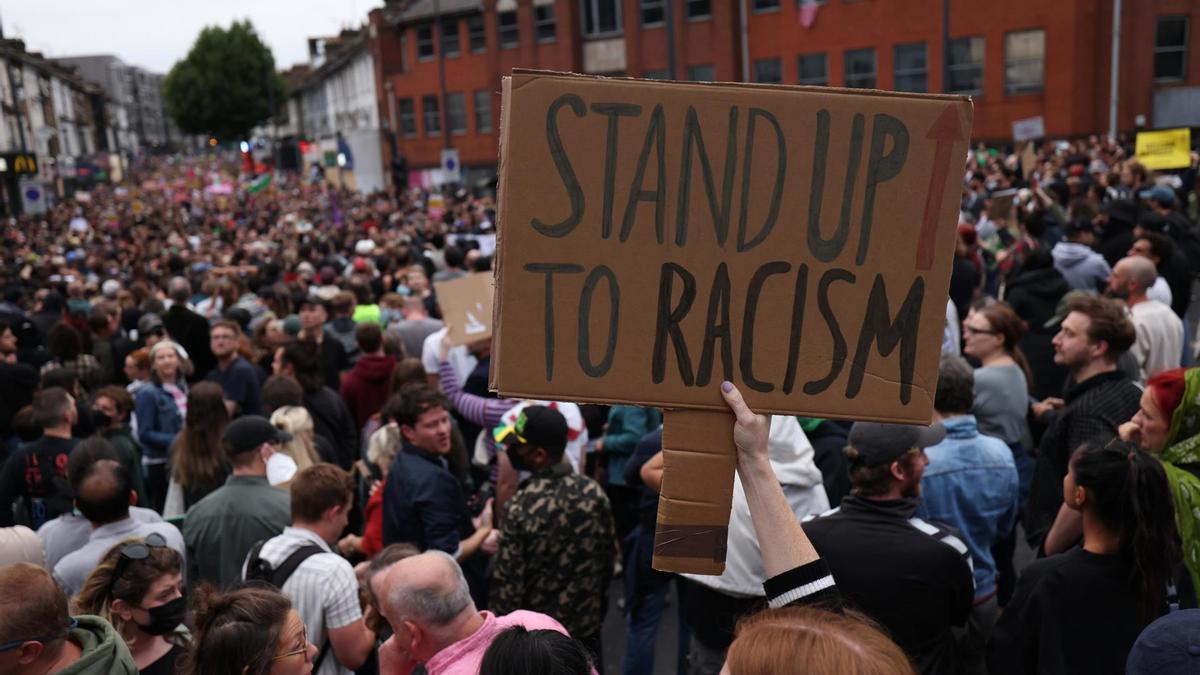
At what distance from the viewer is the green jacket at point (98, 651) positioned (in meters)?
2.76

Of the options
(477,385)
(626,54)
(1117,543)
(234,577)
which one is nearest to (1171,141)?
(477,385)

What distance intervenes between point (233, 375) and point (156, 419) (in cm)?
62

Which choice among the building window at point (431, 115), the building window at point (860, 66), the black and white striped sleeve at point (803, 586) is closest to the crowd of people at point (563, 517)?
the black and white striped sleeve at point (803, 586)

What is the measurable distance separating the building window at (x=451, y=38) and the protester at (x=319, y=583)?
42.4 metres

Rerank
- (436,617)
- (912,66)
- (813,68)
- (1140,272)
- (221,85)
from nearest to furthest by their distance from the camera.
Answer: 1. (436,617)
2. (1140,272)
3. (912,66)
4. (813,68)
5. (221,85)

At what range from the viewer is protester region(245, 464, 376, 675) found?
11.7ft

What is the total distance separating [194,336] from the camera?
841cm

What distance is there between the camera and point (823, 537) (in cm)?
325

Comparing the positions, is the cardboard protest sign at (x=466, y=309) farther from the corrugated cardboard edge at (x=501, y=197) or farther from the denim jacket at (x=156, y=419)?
the corrugated cardboard edge at (x=501, y=197)

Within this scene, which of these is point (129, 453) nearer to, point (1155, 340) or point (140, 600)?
point (140, 600)

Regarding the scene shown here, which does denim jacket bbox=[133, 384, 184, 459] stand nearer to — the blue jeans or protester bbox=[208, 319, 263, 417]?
protester bbox=[208, 319, 263, 417]

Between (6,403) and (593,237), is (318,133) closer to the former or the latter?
(6,403)

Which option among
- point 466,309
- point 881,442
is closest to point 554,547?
point 881,442

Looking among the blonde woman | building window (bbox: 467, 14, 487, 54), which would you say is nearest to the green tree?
building window (bbox: 467, 14, 487, 54)
